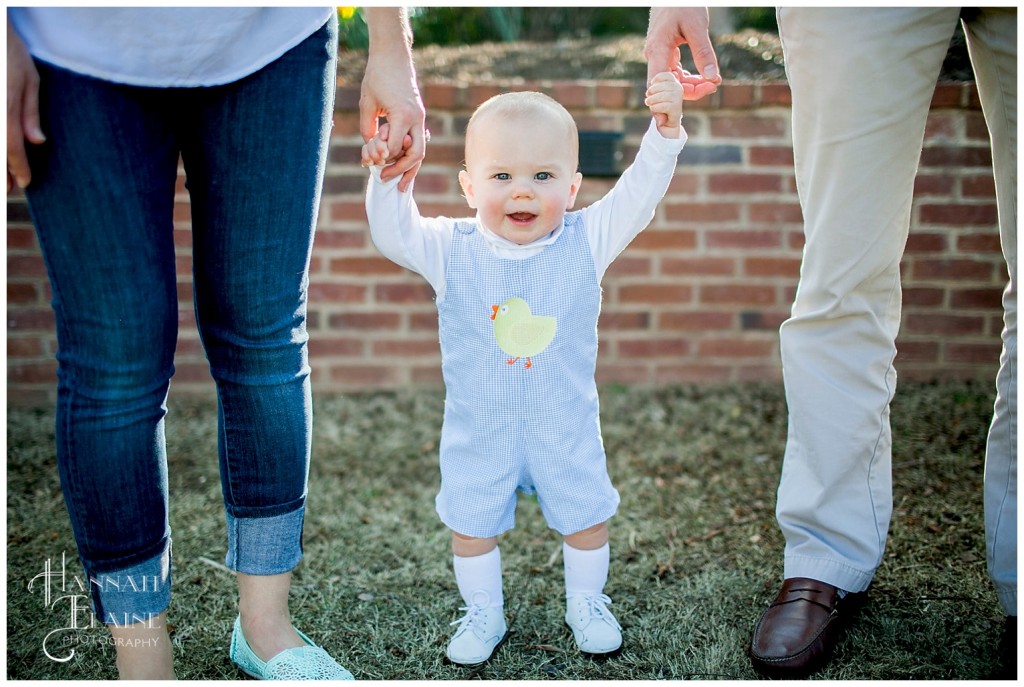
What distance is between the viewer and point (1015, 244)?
1.57 metres

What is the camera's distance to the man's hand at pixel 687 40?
5.07 ft

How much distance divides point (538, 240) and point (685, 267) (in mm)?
1648

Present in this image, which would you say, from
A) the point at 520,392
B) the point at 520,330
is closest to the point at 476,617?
the point at 520,392

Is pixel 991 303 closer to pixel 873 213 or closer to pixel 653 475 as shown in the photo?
pixel 653 475

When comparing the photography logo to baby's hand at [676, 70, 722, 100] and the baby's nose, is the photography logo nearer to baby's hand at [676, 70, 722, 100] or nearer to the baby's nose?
the baby's nose

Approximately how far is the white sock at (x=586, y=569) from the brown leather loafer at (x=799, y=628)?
0.99ft

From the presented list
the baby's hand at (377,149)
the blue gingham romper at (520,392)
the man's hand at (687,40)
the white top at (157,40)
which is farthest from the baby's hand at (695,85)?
the white top at (157,40)

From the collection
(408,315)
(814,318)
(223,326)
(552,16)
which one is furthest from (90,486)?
(552,16)

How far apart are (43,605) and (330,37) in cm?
131

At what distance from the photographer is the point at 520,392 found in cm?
154

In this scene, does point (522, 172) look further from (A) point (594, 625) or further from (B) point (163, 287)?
(A) point (594, 625)

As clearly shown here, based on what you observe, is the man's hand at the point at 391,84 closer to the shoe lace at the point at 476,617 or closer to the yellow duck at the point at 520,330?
the yellow duck at the point at 520,330

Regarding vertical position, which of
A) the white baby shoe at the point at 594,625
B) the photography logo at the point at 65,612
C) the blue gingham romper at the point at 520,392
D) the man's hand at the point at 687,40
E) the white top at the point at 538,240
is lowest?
the photography logo at the point at 65,612

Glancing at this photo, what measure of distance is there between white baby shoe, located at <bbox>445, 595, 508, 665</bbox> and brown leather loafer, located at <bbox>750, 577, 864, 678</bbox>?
47cm
